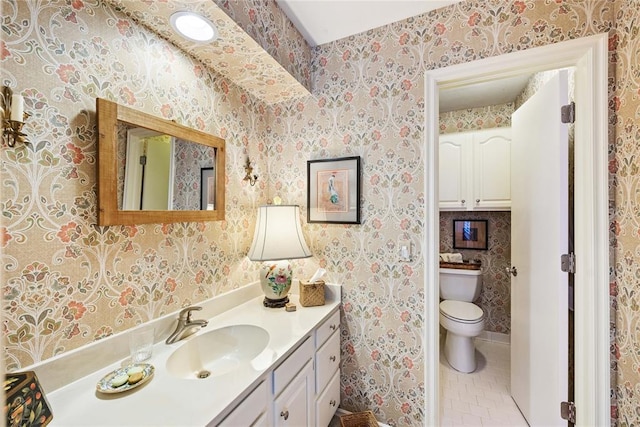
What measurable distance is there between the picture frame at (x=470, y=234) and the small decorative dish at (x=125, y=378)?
2.74 m

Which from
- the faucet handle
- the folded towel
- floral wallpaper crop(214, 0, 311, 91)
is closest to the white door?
the folded towel

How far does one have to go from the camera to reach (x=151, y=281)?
117 centimetres

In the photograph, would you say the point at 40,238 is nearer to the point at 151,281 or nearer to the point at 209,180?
the point at 151,281

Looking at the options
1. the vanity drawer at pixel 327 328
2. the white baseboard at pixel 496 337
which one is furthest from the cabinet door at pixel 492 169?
the vanity drawer at pixel 327 328

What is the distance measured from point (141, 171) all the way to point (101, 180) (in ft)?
0.54

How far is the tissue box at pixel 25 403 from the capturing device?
25.8 inches

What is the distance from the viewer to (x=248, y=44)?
4.22 feet

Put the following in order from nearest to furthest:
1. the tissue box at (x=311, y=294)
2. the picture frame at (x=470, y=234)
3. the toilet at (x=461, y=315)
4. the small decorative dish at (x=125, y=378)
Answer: the small decorative dish at (x=125, y=378), the tissue box at (x=311, y=294), the toilet at (x=461, y=315), the picture frame at (x=470, y=234)

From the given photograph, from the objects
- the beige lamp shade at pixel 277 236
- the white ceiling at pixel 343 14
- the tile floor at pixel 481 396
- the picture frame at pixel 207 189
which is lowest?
the tile floor at pixel 481 396

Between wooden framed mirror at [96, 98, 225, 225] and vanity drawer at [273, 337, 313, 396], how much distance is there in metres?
0.76

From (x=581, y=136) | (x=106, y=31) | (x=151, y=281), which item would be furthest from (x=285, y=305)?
(x=581, y=136)

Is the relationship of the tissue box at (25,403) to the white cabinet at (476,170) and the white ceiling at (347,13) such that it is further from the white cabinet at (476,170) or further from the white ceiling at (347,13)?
the white cabinet at (476,170)

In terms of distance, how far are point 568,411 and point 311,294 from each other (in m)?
1.42

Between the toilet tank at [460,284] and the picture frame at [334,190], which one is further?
the toilet tank at [460,284]
